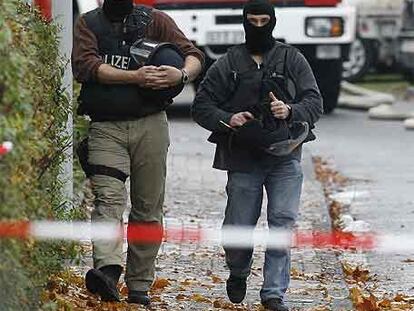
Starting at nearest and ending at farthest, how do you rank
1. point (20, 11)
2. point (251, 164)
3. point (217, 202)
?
point (20, 11) < point (251, 164) < point (217, 202)

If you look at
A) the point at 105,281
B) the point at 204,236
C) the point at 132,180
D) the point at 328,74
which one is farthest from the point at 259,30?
the point at 328,74

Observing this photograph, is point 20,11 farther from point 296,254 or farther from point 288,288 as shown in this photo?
point 296,254

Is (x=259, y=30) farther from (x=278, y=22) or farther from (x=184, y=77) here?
(x=278, y=22)

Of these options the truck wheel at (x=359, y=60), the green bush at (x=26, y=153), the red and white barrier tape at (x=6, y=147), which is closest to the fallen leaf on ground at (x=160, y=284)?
the green bush at (x=26, y=153)

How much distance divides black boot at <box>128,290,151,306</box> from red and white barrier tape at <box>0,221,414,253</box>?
275mm

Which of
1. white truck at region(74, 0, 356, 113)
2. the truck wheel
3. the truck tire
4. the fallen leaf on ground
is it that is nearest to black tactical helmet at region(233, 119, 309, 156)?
the fallen leaf on ground

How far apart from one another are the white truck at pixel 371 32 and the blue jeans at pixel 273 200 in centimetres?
1536

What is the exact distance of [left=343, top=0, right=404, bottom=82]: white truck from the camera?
23000mm

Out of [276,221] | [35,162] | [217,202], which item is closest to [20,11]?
[35,162]

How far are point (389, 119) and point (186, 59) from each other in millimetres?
11190

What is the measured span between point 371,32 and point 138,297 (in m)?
16.1

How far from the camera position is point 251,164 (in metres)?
7.59

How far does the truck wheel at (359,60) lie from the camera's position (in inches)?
903

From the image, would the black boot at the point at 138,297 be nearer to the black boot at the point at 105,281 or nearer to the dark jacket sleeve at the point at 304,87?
the black boot at the point at 105,281
